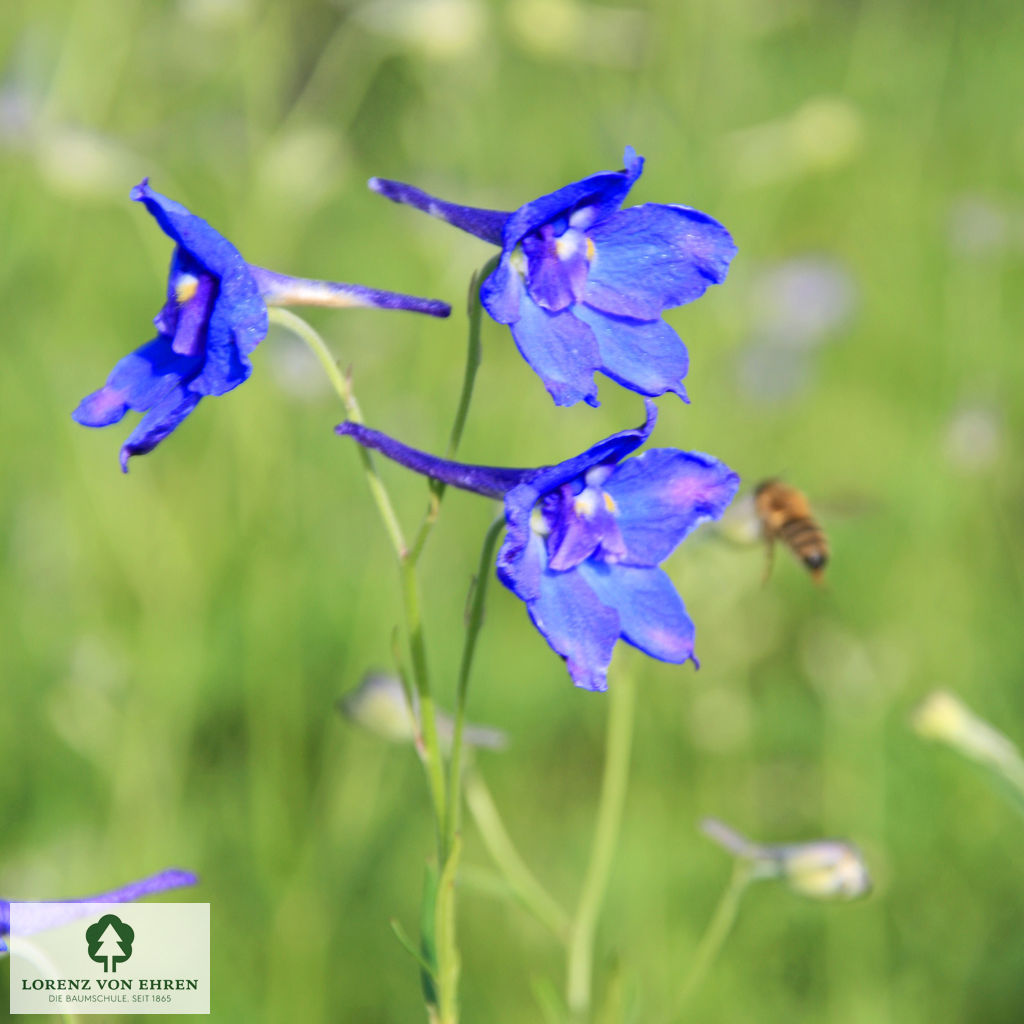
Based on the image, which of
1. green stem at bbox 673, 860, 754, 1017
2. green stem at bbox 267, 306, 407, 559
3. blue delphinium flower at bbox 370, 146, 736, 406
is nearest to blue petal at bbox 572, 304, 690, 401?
blue delphinium flower at bbox 370, 146, 736, 406

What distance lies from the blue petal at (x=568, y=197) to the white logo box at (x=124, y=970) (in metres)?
0.82

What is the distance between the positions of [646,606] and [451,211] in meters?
0.40

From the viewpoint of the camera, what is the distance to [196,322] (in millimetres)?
1048

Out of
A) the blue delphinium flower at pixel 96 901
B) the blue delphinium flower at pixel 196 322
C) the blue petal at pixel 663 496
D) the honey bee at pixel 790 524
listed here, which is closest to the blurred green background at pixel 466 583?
the honey bee at pixel 790 524

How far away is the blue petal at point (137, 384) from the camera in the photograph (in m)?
1.07

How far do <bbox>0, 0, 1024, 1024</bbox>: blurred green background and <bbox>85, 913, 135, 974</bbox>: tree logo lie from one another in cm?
83

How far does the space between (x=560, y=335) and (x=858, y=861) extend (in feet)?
2.70

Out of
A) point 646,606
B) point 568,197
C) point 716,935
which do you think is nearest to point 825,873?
point 716,935

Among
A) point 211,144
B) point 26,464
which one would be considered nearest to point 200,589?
point 26,464

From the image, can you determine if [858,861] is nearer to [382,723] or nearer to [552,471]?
[382,723]

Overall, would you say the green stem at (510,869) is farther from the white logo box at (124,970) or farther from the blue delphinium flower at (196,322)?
the blue delphinium flower at (196,322)

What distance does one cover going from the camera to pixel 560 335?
104cm

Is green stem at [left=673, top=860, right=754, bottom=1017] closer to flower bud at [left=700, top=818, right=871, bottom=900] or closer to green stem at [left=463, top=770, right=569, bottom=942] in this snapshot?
flower bud at [left=700, top=818, right=871, bottom=900]

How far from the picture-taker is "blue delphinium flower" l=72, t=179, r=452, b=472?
98cm
